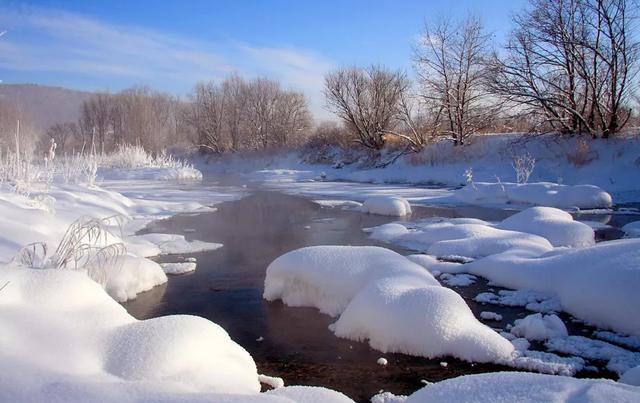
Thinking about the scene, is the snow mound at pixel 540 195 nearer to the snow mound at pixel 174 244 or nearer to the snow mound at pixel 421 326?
the snow mound at pixel 174 244

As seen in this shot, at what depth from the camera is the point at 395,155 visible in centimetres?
2903

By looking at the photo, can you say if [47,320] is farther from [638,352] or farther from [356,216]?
[356,216]

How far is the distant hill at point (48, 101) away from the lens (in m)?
87.7

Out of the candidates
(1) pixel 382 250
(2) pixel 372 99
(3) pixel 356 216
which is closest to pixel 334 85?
(2) pixel 372 99

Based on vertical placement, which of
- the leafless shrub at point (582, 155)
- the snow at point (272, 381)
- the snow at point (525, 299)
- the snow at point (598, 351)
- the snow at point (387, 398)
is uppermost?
the leafless shrub at point (582, 155)

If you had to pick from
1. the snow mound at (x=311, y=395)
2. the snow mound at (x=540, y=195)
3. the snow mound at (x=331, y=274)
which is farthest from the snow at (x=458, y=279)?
the snow mound at (x=540, y=195)

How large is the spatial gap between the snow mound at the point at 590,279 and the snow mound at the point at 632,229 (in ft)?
13.3

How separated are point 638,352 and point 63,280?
4616 millimetres

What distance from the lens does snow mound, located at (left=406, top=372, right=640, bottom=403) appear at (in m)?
2.18

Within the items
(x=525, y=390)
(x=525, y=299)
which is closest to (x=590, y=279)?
(x=525, y=299)

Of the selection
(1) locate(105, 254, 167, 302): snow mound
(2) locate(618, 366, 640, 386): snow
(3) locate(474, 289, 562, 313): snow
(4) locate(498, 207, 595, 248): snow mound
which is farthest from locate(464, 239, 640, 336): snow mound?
(1) locate(105, 254, 167, 302): snow mound

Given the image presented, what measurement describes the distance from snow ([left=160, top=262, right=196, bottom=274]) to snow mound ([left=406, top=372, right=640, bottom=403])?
4930 mm

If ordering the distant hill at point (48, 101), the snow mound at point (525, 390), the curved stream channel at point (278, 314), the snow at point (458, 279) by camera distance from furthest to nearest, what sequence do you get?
the distant hill at point (48, 101) < the snow at point (458, 279) < the curved stream channel at point (278, 314) < the snow mound at point (525, 390)

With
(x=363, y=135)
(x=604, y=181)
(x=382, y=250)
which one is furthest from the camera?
(x=363, y=135)
